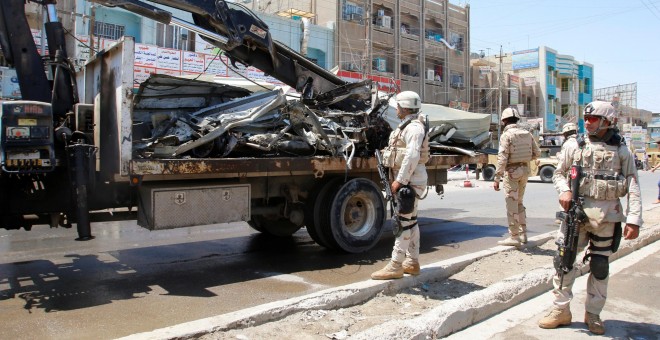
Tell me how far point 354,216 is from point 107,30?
1817cm

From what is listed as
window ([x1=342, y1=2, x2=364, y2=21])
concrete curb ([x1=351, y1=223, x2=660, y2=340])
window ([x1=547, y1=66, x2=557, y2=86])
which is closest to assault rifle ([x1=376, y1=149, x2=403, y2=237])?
concrete curb ([x1=351, y1=223, x2=660, y2=340])

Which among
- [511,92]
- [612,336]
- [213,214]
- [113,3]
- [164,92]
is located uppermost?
[511,92]

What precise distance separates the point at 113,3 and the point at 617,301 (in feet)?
20.1

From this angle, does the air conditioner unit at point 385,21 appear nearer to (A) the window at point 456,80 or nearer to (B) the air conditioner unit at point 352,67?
(B) the air conditioner unit at point 352,67

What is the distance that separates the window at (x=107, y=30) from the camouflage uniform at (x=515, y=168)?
1835 cm

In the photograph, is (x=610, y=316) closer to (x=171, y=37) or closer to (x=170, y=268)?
(x=170, y=268)

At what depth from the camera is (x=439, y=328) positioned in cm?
396

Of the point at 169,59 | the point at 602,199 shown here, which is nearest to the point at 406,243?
the point at 602,199

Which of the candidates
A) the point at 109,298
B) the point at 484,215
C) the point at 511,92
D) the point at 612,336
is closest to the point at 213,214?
the point at 109,298

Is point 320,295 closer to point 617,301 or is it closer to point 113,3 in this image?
point 617,301

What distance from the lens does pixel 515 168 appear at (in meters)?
7.18

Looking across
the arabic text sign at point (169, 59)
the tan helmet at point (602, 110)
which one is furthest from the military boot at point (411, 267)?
the arabic text sign at point (169, 59)

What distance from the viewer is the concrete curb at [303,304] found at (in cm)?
357

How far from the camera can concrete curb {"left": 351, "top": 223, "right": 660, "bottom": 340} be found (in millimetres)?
3688
